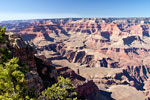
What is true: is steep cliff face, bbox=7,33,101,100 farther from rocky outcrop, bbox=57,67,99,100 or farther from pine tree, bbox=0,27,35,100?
pine tree, bbox=0,27,35,100

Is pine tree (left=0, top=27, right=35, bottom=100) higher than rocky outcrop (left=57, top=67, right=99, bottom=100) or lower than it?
higher

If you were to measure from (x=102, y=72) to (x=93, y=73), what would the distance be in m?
9.76

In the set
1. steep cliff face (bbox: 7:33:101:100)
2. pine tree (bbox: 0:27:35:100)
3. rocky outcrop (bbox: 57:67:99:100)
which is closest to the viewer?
pine tree (bbox: 0:27:35:100)

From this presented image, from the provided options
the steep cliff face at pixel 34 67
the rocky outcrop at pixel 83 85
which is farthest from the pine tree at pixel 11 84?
the rocky outcrop at pixel 83 85

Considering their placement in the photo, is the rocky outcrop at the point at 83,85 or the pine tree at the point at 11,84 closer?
the pine tree at the point at 11,84

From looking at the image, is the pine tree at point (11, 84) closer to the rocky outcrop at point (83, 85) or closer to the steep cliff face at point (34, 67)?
the steep cliff face at point (34, 67)

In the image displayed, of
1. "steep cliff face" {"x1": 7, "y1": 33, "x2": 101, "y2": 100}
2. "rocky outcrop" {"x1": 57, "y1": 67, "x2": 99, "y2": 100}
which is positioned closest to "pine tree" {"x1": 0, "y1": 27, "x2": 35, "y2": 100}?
"steep cliff face" {"x1": 7, "y1": 33, "x2": 101, "y2": 100}

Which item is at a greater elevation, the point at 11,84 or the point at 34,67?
the point at 11,84

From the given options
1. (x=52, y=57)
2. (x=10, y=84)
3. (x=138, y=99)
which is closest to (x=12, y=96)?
(x=10, y=84)

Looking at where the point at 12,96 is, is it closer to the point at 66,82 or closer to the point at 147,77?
the point at 66,82

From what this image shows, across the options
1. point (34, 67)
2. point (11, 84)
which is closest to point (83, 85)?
point (34, 67)

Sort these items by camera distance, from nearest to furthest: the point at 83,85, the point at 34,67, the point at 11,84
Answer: the point at 11,84
the point at 34,67
the point at 83,85

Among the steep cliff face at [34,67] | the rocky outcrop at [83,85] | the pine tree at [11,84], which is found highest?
the pine tree at [11,84]

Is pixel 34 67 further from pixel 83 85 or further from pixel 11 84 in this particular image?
pixel 83 85
